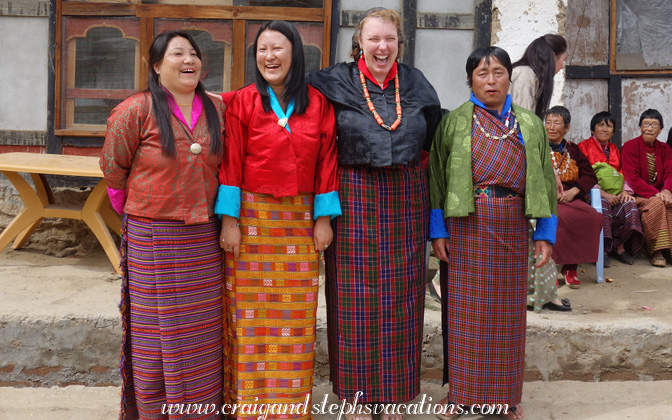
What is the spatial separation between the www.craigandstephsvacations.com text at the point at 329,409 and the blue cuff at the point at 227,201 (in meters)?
0.87

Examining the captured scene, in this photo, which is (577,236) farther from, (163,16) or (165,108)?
(163,16)

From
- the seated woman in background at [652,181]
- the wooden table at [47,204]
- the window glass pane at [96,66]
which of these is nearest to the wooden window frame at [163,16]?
the window glass pane at [96,66]

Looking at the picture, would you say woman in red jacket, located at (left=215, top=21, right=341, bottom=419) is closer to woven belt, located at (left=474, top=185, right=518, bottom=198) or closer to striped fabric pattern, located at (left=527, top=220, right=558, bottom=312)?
woven belt, located at (left=474, top=185, right=518, bottom=198)

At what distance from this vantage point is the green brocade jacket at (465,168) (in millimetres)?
2818

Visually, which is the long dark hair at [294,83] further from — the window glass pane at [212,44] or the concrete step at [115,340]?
the window glass pane at [212,44]

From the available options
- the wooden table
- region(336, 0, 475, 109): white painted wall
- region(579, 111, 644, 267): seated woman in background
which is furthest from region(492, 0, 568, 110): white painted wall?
the wooden table

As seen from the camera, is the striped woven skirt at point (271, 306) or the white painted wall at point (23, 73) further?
the white painted wall at point (23, 73)

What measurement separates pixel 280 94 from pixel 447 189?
0.89 m

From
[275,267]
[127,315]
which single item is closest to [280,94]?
[275,267]

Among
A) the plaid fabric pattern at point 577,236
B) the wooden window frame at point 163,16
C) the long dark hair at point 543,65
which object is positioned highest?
the wooden window frame at point 163,16

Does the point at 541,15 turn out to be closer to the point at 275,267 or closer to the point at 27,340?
the point at 275,267

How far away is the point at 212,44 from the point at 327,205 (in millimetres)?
2580

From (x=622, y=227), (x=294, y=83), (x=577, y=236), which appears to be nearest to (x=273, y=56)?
(x=294, y=83)

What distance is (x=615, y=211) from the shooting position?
554cm
